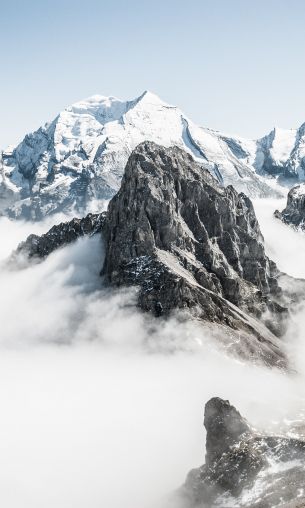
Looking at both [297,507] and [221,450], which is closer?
[297,507]

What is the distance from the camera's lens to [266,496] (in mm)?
147625

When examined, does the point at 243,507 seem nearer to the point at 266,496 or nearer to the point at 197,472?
the point at 266,496

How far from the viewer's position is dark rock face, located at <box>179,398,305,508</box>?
14875cm

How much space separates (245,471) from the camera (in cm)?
15862

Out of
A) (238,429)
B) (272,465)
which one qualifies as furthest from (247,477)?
(238,429)

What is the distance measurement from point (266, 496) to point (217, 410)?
36.1 metres

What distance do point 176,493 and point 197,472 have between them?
11614mm

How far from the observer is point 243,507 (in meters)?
149

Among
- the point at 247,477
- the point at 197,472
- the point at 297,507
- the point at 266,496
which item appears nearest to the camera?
the point at 297,507

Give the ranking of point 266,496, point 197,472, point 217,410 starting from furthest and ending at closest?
point 217,410
point 197,472
point 266,496

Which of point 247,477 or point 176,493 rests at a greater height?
point 247,477

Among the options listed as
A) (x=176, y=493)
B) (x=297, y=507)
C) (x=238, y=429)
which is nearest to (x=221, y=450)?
(x=238, y=429)

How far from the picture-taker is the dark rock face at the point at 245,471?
149 metres

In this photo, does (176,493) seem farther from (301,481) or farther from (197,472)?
(301,481)
